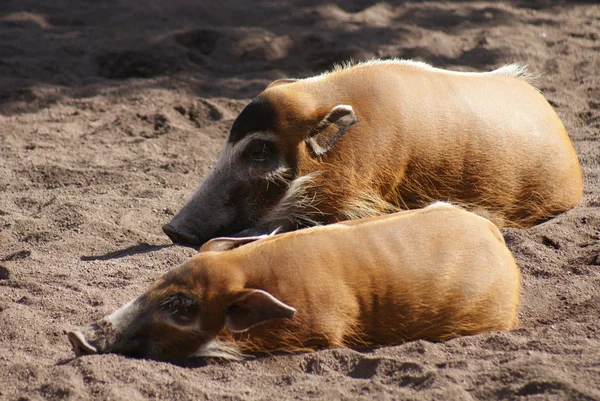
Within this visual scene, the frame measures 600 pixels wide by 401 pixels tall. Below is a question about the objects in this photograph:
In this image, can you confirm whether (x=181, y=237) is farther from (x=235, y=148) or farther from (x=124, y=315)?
(x=124, y=315)

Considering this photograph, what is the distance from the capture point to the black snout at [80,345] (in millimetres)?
3488

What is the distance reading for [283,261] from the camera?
3.62m

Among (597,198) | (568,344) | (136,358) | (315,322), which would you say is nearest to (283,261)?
(315,322)

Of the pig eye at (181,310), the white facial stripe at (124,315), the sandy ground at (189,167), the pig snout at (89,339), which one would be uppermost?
the pig eye at (181,310)

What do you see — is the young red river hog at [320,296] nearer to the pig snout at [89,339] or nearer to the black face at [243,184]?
the pig snout at [89,339]

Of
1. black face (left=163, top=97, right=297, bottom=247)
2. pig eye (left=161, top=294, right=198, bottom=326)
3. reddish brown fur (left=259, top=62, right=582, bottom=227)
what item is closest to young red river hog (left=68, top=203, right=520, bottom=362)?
pig eye (left=161, top=294, right=198, bottom=326)

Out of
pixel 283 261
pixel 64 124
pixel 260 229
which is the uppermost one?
pixel 283 261

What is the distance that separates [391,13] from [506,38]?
3.95 ft

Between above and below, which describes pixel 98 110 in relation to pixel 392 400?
below

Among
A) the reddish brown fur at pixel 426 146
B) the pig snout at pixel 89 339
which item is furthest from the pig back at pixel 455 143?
the pig snout at pixel 89 339

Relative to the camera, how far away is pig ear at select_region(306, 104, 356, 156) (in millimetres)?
4754

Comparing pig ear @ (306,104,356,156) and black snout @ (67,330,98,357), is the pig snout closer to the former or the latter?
black snout @ (67,330,98,357)

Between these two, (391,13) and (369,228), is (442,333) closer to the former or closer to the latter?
(369,228)

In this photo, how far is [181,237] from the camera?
488cm
